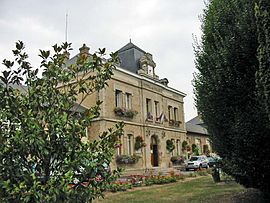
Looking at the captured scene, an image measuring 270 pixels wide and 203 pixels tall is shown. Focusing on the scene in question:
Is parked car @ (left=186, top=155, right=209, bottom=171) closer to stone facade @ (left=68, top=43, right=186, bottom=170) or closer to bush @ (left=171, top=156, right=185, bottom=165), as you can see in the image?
bush @ (left=171, top=156, right=185, bottom=165)

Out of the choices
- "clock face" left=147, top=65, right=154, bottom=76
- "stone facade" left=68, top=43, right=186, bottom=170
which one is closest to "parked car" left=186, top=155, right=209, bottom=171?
"stone facade" left=68, top=43, right=186, bottom=170

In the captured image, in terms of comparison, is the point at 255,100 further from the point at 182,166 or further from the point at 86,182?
the point at 182,166

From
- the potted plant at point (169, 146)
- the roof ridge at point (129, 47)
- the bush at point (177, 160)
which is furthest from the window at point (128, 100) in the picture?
the bush at point (177, 160)

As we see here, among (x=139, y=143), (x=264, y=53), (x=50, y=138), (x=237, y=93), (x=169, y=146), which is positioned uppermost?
(x=264, y=53)

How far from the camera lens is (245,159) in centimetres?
745

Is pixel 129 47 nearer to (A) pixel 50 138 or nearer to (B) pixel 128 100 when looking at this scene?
(B) pixel 128 100

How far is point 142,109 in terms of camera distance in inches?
1083

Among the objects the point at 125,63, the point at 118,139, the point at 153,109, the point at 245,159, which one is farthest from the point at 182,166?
the point at 118,139

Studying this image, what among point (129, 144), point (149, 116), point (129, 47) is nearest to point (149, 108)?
point (149, 116)

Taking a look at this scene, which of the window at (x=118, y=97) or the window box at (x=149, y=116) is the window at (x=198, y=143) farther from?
the window at (x=118, y=97)

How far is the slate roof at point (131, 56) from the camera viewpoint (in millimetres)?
29125

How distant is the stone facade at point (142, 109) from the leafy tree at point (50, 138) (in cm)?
1838

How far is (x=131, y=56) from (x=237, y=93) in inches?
896

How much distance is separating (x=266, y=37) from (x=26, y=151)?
5177mm
